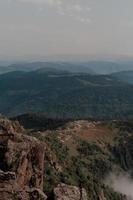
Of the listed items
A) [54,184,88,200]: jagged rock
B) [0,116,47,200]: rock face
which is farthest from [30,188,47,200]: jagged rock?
[0,116,47,200]: rock face

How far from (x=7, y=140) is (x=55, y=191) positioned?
2364 cm

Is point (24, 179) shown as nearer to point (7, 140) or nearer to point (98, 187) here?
point (7, 140)

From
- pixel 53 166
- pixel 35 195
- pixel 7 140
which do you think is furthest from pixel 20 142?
pixel 53 166

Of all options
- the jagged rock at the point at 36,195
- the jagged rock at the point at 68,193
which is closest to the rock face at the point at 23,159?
the jagged rock at the point at 68,193

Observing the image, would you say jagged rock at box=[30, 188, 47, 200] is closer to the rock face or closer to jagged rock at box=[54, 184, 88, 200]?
Answer: jagged rock at box=[54, 184, 88, 200]

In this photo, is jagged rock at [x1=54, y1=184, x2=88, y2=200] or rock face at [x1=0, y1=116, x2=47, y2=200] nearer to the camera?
jagged rock at [x1=54, y1=184, x2=88, y2=200]

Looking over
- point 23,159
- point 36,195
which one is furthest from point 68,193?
point 23,159

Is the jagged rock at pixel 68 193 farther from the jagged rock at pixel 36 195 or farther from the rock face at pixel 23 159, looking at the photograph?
the rock face at pixel 23 159

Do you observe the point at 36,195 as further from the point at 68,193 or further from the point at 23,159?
the point at 23,159

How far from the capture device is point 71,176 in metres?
144

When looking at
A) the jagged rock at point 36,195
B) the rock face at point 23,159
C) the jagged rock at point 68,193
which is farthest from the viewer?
the rock face at point 23,159

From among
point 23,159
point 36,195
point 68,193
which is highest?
point 36,195

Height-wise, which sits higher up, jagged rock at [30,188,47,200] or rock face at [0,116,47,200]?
jagged rock at [30,188,47,200]

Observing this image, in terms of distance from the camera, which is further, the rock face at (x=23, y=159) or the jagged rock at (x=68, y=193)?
the rock face at (x=23, y=159)
